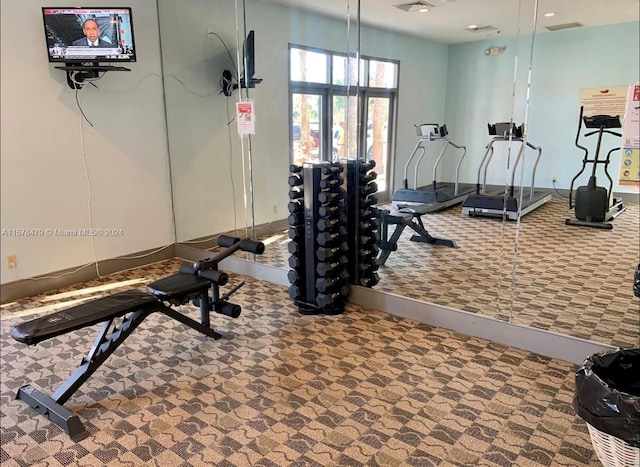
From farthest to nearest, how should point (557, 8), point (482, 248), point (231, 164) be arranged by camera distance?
1. point (231, 164)
2. point (482, 248)
3. point (557, 8)

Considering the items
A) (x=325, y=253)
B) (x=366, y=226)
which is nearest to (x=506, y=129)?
(x=366, y=226)

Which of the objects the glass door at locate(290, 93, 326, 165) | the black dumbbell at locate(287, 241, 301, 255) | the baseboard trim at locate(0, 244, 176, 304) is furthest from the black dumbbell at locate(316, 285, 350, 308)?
the baseboard trim at locate(0, 244, 176, 304)

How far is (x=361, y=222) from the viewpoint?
3898 millimetres

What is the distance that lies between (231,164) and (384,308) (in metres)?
2.24

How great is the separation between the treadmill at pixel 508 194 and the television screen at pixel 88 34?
305 cm

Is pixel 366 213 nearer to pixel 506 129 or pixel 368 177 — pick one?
pixel 368 177

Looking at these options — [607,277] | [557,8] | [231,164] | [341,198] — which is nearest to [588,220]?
[607,277]

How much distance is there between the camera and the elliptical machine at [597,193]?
2.82 metres

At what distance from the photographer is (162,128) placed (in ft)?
16.7

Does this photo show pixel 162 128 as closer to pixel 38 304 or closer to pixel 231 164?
pixel 231 164

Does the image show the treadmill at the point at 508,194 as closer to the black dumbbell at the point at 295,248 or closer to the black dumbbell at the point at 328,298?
the black dumbbell at the point at 328,298

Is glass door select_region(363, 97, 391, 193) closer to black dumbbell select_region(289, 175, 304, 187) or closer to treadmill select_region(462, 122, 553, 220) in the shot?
black dumbbell select_region(289, 175, 304, 187)

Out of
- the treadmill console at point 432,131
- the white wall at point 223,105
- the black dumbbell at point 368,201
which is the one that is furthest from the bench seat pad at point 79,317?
the treadmill console at point 432,131

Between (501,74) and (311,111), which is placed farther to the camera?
(311,111)
